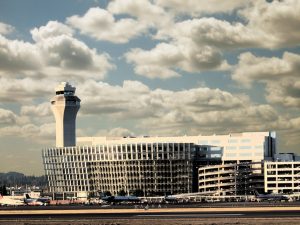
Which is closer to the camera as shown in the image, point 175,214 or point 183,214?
point 183,214

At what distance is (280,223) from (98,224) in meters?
30.6

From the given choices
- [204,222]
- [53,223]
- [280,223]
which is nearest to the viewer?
[280,223]

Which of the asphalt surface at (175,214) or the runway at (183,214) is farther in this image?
the asphalt surface at (175,214)

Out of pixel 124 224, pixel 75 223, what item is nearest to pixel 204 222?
pixel 124 224

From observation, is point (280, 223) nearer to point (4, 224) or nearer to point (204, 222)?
point (204, 222)

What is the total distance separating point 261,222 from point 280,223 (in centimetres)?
428

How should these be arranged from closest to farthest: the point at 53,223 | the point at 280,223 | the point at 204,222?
the point at 280,223 → the point at 204,222 → the point at 53,223

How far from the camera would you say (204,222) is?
11350 centimetres

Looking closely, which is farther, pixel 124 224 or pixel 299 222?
pixel 124 224

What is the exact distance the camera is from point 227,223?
108 m

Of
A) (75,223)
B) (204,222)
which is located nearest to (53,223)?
(75,223)

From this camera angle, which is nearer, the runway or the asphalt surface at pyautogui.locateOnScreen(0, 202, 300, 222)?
the runway

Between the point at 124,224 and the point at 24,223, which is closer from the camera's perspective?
the point at 124,224

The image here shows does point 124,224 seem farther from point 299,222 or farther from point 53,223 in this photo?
point 299,222
